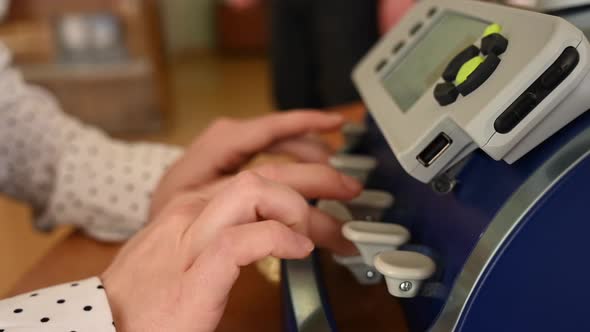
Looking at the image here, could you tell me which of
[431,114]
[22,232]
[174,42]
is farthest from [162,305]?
[174,42]

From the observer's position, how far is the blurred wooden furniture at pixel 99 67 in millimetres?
2189

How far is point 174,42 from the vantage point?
373cm

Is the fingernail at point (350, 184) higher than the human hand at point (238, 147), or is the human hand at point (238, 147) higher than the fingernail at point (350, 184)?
the fingernail at point (350, 184)

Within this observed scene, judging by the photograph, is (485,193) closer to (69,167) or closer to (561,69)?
(561,69)

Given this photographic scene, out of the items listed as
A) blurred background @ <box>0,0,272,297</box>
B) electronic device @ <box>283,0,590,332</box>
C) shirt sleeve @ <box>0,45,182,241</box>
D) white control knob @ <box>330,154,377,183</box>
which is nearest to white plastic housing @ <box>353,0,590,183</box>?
electronic device @ <box>283,0,590,332</box>

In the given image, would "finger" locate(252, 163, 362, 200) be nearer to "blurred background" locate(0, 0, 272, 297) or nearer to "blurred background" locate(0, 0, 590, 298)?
"blurred background" locate(0, 0, 590, 298)

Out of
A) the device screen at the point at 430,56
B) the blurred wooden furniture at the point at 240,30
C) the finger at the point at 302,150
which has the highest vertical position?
the device screen at the point at 430,56

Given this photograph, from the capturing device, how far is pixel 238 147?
53cm

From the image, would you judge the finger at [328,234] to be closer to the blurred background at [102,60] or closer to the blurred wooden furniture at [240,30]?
the blurred background at [102,60]

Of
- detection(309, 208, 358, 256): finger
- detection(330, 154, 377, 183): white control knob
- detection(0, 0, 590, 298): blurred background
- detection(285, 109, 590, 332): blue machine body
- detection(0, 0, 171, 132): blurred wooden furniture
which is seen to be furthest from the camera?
detection(0, 0, 171, 132): blurred wooden furniture

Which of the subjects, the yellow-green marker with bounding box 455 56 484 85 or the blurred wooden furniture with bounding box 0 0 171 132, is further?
the blurred wooden furniture with bounding box 0 0 171 132

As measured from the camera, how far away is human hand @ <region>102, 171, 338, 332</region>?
1.05 ft

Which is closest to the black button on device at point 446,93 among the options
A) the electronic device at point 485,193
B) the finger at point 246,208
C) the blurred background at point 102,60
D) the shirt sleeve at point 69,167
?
the electronic device at point 485,193

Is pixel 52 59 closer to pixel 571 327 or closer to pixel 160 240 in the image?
pixel 160 240
